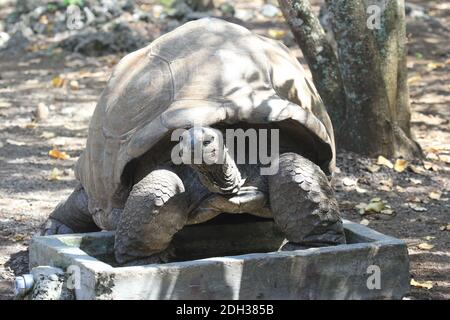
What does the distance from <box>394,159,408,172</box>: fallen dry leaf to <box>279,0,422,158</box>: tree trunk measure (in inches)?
3.6

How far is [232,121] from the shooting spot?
4.38 metres

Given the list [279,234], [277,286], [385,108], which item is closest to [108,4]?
[385,108]

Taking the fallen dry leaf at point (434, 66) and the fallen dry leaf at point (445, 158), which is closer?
the fallen dry leaf at point (445, 158)

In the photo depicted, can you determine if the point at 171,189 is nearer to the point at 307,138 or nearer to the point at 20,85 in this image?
the point at 307,138

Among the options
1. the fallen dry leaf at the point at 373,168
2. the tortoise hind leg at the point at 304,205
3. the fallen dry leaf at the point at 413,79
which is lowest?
the fallen dry leaf at the point at 413,79

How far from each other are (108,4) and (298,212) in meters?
7.90

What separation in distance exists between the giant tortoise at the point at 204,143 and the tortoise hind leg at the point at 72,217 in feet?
1.62

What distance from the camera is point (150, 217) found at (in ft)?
14.0

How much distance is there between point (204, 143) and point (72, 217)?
5.65 feet

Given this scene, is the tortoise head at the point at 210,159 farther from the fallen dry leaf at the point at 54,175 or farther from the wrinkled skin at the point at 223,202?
→ the fallen dry leaf at the point at 54,175

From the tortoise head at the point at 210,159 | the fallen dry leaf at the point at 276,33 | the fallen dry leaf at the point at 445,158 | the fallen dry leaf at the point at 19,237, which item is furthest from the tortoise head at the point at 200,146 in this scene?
the fallen dry leaf at the point at 276,33

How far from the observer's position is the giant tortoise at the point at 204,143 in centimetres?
429

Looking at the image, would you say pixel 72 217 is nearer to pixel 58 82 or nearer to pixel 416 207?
pixel 416 207
